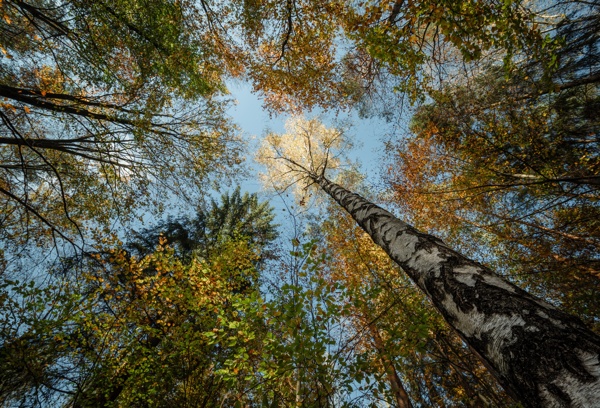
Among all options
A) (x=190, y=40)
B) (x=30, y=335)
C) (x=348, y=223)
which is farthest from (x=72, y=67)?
(x=348, y=223)

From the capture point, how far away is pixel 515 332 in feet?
3.10

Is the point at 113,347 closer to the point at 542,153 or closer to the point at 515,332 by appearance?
the point at 515,332

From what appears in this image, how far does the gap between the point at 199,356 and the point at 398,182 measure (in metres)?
9.71

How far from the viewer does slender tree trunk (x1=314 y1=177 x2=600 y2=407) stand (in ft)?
2.45

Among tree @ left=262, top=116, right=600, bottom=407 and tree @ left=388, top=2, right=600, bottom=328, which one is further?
tree @ left=388, top=2, right=600, bottom=328

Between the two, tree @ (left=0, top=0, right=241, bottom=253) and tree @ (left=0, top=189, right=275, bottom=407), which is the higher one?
tree @ (left=0, top=0, right=241, bottom=253)

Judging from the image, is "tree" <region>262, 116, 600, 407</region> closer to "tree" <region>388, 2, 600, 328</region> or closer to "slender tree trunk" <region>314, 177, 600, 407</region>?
"slender tree trunk" <region>314, 177, 600, 407</region>

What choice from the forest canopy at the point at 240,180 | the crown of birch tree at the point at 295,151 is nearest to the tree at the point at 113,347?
the forest canopy at the point at 240,180

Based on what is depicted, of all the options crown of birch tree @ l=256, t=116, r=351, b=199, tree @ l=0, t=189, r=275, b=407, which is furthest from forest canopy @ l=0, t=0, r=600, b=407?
crown of birch tree @ l=256, t=116, r=351, b=199

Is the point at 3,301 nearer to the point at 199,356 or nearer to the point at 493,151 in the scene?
the point at 199,356

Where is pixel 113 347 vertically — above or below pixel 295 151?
below

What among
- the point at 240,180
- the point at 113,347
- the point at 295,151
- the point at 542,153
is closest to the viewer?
the point at 113,347

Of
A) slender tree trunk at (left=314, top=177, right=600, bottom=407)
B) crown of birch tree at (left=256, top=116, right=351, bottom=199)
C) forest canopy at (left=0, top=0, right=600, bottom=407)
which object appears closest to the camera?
slender tree trunk at (left=314, top=177, right=600, bottom=407)

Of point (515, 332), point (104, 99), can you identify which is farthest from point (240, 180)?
point (515, 332)
